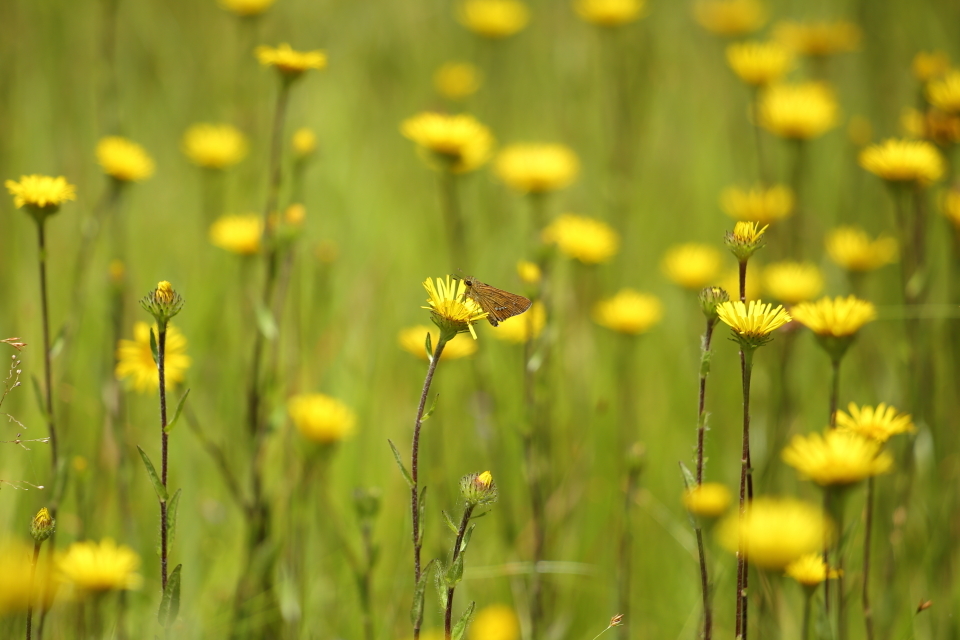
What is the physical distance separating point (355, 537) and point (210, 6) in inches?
175

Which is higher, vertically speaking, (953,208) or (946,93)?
(946,93)

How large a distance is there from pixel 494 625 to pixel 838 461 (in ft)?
3.36

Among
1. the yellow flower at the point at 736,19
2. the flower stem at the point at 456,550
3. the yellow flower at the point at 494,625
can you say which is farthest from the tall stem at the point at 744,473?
the yellow flower at the point at 736,19

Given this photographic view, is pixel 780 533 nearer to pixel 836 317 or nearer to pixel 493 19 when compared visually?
pixel 836 317

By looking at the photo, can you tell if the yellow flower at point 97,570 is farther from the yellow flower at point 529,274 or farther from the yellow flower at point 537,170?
the yellow flower at point 537,170

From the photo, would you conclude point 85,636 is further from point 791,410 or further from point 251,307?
point 791,410

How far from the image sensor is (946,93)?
8.50 feet

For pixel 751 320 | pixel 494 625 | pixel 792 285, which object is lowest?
pixel 494 625

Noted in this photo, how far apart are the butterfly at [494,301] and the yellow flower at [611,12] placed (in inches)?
108

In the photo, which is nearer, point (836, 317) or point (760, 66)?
point (836, 317)

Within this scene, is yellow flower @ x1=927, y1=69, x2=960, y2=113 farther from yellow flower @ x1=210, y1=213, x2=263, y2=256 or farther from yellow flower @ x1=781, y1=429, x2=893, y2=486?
yellow flower @ x1=210, y1=213, x2=263, y2=256

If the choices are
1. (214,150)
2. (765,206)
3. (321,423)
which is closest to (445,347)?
(321,423)

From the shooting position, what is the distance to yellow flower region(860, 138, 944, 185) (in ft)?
7.77

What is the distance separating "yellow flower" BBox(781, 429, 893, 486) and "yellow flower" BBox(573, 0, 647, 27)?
10.7 feet
